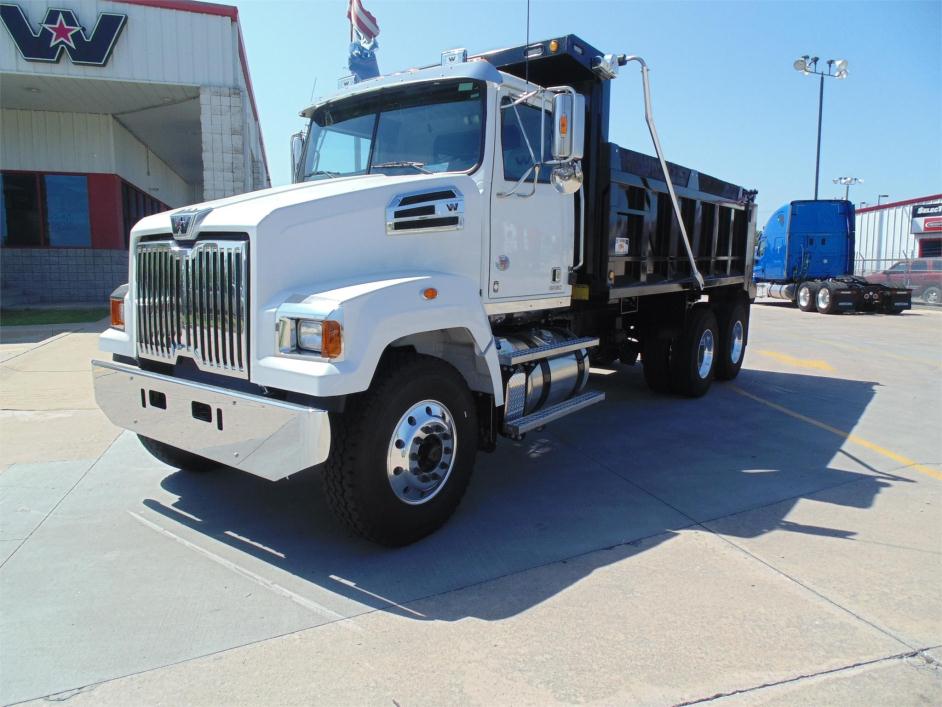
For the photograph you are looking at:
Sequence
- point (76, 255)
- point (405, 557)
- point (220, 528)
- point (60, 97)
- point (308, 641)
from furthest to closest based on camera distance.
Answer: point (76, 255) < point (60, 97) < point (220, 528) < point (405, 557) < point (308, 641)

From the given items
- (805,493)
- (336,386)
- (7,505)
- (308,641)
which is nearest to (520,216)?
(336,386)

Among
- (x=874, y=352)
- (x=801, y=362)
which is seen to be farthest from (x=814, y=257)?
(x=801, y=362)

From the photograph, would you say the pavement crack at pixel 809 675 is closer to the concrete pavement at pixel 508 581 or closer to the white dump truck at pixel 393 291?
the concrete pavement at pixel 508 581

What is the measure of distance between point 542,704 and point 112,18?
16438 millimetres

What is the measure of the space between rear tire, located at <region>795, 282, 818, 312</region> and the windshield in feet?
66.1

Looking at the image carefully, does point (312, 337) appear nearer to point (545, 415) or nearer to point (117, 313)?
point (117, 313)

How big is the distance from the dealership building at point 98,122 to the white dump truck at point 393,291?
10.8 metres

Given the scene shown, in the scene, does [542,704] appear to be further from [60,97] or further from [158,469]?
[60,97]

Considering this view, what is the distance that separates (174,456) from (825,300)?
21057 mm

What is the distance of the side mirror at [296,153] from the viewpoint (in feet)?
17.8

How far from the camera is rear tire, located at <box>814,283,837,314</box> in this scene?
2059 centimetres

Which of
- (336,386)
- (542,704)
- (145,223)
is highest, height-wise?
(145,223)

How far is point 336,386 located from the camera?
3.15 metres

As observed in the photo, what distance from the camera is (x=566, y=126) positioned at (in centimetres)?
429
